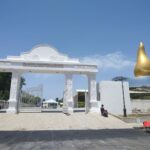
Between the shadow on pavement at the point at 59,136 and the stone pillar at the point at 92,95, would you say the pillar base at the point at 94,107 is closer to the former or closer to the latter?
the stone pillar at the point at 92,95

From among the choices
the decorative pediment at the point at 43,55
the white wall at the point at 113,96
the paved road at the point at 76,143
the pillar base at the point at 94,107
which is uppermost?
the decorative pediment at the point at 43,55

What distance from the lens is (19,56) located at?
29.0m

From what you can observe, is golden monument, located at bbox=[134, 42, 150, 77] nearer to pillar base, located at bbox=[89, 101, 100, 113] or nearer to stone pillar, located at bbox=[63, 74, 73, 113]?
stone pillar, located at bbox=[63, 74, 73, 113]

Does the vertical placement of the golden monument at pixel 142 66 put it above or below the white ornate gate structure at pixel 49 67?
below

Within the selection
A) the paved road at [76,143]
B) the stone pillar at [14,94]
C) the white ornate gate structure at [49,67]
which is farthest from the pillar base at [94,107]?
the paved road at [76,143]

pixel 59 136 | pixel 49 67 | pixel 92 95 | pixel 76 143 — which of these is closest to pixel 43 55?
pixel 49 67

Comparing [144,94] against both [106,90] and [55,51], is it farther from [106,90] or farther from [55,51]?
[55,51]

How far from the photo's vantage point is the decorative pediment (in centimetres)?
2884

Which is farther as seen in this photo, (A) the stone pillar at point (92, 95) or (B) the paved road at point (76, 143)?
(A) the stone pillar at point (92, 95)

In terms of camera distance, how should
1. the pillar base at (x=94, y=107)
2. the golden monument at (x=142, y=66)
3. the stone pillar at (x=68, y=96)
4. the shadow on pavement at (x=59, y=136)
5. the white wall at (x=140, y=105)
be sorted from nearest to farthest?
1. the golden monument at (x=142, y=66)
2. the shadow on pavement at (x=59, y=136)
3. the stone pillar at (x=68, y=96)
4. the pillar base at (x=94, y=107)
5. the white wall at (x=140, y=105)

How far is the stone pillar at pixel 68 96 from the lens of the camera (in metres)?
27.8

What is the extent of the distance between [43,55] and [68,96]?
596 cm

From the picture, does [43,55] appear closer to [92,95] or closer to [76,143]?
[92,95]

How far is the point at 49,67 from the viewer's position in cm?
2833
